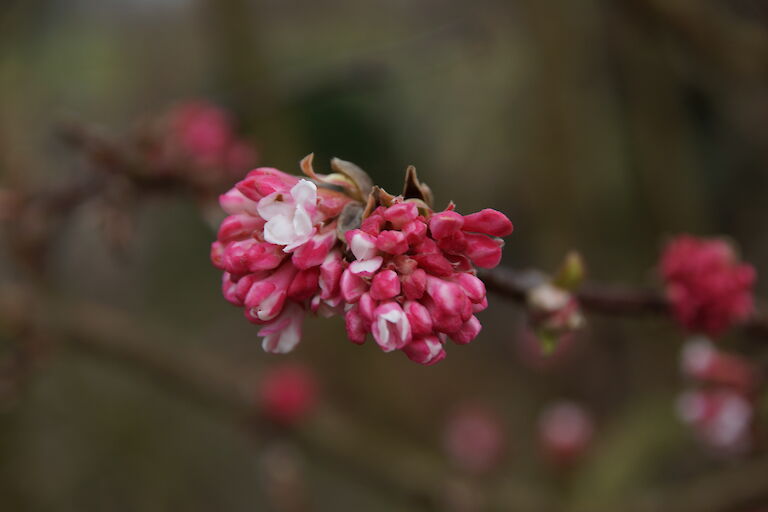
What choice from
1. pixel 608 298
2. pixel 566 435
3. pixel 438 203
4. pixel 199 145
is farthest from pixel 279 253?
pixel 438 203

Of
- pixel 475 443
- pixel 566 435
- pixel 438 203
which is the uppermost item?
pixel 438 203

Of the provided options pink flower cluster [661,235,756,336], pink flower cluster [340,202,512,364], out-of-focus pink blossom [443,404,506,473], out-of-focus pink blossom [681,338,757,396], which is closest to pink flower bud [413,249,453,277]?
pink flower cluster [340,202,512,364]

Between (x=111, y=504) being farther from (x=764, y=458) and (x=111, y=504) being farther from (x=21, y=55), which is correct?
(x=764, y=458)

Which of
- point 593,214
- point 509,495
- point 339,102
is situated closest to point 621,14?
point 593,214

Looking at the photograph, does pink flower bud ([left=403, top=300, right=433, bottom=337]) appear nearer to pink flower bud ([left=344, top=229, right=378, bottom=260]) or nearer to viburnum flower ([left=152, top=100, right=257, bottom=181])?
pink flower bud ([left=344, top=229, right=378, bottom=260])

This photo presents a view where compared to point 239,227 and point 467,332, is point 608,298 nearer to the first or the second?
point 467,332

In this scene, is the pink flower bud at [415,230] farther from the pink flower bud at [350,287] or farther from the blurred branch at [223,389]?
the blurred branch at [223,389]

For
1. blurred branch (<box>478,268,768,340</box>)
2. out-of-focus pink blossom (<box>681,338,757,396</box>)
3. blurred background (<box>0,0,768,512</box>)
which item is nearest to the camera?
blurred branch (<box>478,268,768,340</box>)
